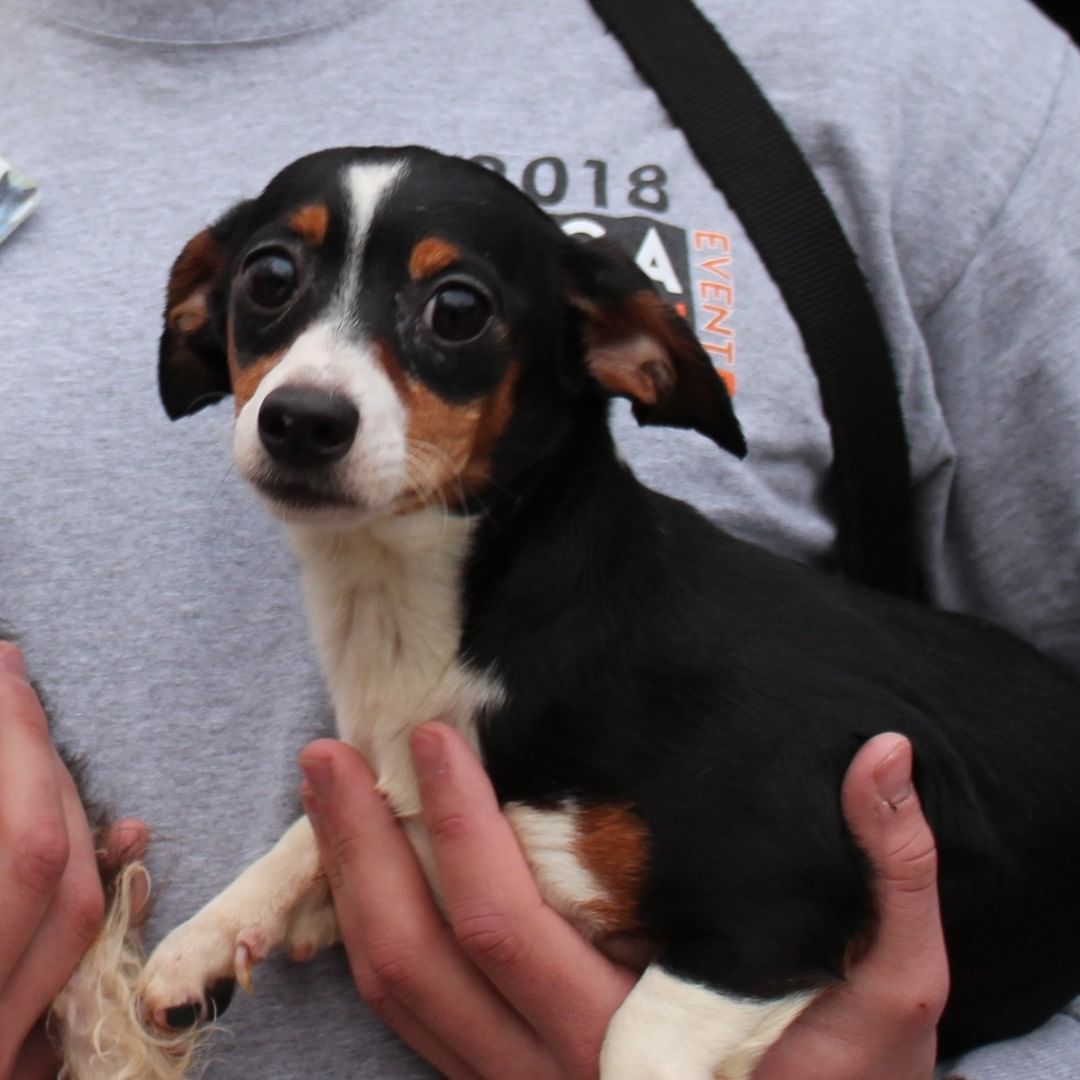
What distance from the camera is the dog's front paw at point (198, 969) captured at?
136 centimetres

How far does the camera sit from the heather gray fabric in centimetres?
149

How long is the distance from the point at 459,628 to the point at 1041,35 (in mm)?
1065

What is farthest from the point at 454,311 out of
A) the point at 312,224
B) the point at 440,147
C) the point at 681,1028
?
the point at 681,1028

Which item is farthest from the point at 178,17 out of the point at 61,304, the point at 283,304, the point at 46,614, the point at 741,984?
the point at 741,984

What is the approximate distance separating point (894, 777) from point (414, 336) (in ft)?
1.92

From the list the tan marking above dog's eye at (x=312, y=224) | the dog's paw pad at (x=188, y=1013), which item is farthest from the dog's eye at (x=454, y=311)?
the dog's paw pad at (x=188, y=1013)

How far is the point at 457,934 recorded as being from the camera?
130 centimetres

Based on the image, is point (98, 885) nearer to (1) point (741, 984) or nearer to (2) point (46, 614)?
(2) point (46, 614)

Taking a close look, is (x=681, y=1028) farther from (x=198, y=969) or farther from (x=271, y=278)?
(x=271, y=278)

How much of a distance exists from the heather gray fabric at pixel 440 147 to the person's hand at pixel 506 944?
5.9 inches

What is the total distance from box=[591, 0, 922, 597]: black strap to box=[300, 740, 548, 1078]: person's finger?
670 millimetres

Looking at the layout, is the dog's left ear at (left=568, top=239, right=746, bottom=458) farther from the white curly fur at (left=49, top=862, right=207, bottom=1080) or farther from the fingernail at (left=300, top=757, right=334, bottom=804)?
the white curly fur at (left=49, top=862, right=207, bottom=1080)

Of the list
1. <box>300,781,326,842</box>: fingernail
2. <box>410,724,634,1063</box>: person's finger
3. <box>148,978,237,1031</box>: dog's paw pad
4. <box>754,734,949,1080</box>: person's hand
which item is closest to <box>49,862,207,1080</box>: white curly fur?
<box>148,978,237,1031</box>: dog's paw pad

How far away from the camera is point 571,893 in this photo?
1.30m
